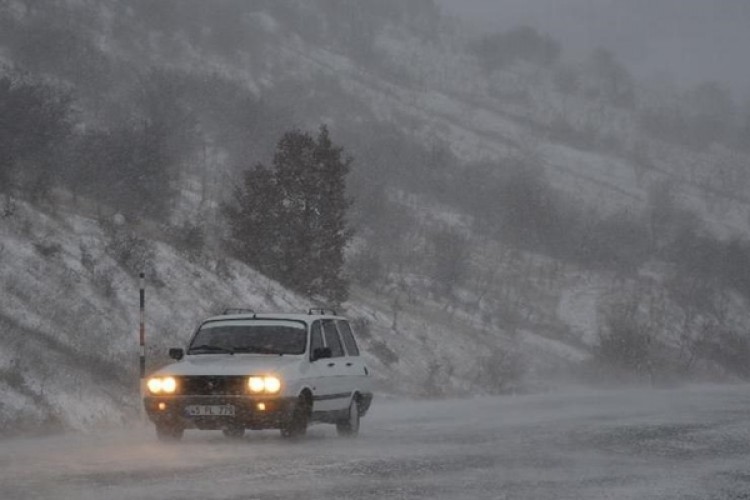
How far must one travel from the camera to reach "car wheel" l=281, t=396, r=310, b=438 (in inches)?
557

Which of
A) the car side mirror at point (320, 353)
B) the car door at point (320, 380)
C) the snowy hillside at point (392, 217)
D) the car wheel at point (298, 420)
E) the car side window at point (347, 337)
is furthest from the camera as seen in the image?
the snowy hillside at point (392, 217)

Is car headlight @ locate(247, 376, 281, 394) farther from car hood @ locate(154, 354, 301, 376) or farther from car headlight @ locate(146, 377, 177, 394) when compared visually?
car headlight @ locate(146, 377, 177, 394)

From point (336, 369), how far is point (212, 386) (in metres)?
2.29

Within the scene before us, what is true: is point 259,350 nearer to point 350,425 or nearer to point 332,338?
point 332,338

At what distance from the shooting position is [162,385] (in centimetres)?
1430

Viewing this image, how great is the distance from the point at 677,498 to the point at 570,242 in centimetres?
7875

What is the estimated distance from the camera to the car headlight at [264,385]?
1398cm

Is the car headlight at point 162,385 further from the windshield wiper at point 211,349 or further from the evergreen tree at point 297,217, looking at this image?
the evergreen tree at point 297,217

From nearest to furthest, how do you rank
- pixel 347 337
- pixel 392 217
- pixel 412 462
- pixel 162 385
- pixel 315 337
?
1. pixel 412 462
2. pixel 162 385
3. pixel 315 337
4. pixel 347 337
5. pixel 392 217

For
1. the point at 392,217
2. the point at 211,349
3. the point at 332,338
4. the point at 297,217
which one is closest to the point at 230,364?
the point at 211,349

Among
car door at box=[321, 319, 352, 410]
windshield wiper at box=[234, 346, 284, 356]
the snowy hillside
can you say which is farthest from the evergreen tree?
windshield wiper at box=[234, 346, 284, 356]

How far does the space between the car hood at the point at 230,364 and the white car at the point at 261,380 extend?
12 mm

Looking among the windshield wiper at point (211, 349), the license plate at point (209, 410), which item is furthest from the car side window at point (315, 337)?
the license plate at point (209, 410)

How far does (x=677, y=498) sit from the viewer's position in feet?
30.0
